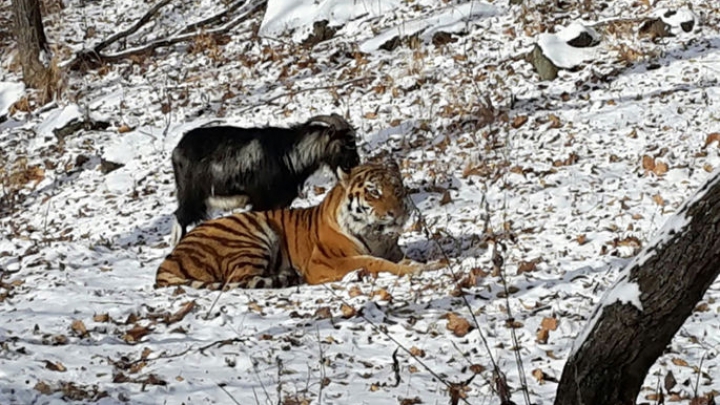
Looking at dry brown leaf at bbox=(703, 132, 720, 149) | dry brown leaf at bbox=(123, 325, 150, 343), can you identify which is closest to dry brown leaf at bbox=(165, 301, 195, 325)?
dry brown leaf at bbox=(123, 325, 150, 343)

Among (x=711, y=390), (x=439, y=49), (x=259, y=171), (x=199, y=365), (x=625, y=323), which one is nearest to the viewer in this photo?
(x=625, y=323)

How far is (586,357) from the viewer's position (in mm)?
4414

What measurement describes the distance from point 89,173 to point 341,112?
3277 mm

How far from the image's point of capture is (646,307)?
425 cm

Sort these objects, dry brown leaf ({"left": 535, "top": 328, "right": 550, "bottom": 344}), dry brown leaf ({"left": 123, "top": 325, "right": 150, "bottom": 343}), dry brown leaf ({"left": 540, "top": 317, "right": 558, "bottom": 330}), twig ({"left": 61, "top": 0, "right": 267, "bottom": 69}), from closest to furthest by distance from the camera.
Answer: dry brown leaf ({"left": 535, "top": 328, "right": 550, "bottom": 344}), dry brown leaf ({"left": 540, "top": 317, "right": 558, "bottom": 330}), dry brown leaf ({"left": 123, "top": 325, "right": 150, "bottom": 343}), twig ({"left": 61, "top": 0, "right": 267, "bottom": 69})

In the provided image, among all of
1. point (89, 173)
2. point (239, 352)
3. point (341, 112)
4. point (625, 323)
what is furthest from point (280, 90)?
point (625, 323)

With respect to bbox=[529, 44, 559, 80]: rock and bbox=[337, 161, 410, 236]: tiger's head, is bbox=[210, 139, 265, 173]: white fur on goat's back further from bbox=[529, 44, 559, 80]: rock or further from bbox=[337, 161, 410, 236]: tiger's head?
bbox=[529, 44, 559, 80]: rock

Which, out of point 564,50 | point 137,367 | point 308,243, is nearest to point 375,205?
point 308,243

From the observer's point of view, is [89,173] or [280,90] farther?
[280,90]

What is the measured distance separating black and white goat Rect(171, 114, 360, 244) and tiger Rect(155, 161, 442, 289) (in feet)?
3.81

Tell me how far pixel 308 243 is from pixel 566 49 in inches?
206

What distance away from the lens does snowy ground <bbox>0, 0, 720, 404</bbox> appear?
5.99 m

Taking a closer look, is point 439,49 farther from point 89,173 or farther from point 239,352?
point 239,352

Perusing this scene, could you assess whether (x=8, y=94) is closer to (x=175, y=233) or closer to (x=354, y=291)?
(x=175, y=233)
